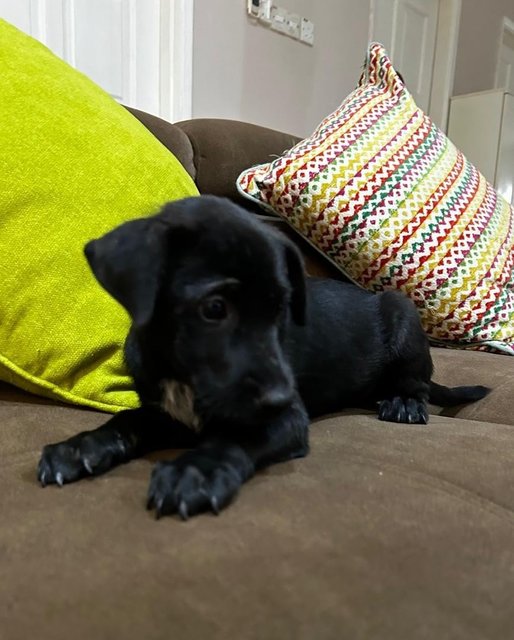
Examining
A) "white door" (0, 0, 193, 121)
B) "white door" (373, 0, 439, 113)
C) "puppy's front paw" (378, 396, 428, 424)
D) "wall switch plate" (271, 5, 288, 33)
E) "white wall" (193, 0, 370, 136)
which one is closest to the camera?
"puppy's front paw" (378, 396, 428, 424)

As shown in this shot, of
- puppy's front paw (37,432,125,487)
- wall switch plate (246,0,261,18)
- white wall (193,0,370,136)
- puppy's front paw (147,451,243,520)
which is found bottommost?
puppy's front paw (37,432,125,487)

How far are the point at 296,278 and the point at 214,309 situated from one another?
9.3 inches

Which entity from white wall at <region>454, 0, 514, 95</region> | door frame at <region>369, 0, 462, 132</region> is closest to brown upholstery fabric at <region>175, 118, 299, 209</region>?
door frame at <region>369, 0, 462, 132</region>

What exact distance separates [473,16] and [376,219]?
389 cm

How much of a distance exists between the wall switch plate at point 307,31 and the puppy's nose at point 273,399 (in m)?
2.91

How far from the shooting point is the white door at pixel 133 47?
250 cm

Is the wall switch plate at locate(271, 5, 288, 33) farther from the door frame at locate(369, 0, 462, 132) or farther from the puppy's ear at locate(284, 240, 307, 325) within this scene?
the puppy's ear at locate(284, 240, 307, 325)

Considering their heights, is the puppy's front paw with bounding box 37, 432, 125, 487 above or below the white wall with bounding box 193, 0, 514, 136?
below

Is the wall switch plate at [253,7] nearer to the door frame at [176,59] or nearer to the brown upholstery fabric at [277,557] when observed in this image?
the door frame at [176,59]

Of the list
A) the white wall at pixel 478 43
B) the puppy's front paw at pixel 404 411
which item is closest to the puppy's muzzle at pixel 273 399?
the puppy's front paw at pixel 404 411

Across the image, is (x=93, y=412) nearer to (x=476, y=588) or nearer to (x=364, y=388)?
Result: (x=364, y=388)

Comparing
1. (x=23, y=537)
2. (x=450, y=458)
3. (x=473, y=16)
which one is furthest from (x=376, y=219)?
(x=473, y=16)

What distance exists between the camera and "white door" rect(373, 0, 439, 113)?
13.1 ft

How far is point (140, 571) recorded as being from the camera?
601mm
